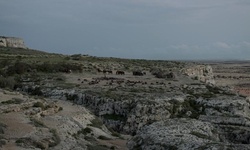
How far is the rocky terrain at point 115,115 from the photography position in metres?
26.8

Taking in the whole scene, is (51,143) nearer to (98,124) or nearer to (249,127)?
(98,124)

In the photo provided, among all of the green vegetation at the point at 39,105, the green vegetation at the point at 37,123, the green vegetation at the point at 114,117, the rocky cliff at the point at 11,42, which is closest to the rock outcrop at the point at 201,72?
the green vegetation at the point at 114,117

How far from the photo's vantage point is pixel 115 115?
153 feet

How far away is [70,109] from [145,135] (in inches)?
624

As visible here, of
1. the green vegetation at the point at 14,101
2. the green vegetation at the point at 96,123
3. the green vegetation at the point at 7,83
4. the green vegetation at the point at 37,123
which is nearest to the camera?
the green vegetation at the point at 37,123

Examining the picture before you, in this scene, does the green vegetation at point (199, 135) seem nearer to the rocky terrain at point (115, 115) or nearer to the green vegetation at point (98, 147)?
the rocky terrain at point (115, 115)

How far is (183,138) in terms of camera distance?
81.9ft

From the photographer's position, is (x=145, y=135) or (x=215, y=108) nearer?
(x=145, y=135)

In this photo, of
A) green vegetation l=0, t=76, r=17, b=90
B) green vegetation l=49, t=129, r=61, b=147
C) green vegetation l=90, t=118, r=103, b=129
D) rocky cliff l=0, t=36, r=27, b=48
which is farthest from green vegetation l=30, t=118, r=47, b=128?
rocky cliff l=0, t=36, r=27, b=48

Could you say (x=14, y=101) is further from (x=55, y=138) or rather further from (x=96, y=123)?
(x=55, y=138)

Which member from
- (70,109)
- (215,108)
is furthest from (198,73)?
(70,109)

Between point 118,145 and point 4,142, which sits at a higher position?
point 4,142

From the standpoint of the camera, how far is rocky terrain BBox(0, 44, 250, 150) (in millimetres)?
26753

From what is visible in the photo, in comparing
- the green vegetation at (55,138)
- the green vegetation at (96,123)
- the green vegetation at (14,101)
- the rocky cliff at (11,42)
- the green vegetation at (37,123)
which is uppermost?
the rocky cliff at (11,42)
